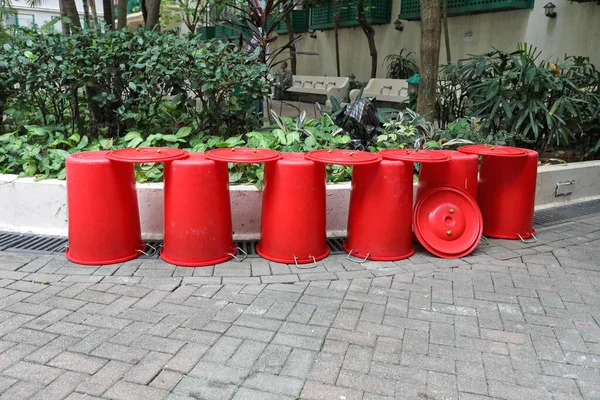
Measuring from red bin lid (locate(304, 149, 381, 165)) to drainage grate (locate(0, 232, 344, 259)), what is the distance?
2.85ft

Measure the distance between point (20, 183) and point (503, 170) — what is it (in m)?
4.38

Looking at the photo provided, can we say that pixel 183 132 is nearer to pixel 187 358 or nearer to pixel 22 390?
pixel 187 358

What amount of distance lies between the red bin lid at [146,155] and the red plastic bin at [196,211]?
68mm

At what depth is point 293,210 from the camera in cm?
392

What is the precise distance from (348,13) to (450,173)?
13.8 meters

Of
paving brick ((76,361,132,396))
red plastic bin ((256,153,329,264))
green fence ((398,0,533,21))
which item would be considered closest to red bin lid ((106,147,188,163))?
red plastic bin ((256,153,329,264))

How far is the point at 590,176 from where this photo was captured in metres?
6.17

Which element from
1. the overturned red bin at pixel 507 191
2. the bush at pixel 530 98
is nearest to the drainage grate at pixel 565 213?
the overturned red bin at pixel 507 191

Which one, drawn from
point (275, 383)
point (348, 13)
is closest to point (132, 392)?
point (275, 383)

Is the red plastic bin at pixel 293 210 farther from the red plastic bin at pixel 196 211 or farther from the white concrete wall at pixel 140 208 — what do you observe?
the white concrete wall at pixel 140 208

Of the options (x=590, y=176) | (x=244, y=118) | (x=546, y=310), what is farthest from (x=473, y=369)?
(x=590, y=176)

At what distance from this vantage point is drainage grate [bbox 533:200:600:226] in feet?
17.7

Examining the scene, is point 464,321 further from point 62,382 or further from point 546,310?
point 62,382

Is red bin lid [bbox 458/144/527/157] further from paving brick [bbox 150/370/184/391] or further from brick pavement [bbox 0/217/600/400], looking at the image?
paving brick [bbox 150/370/184/391]
